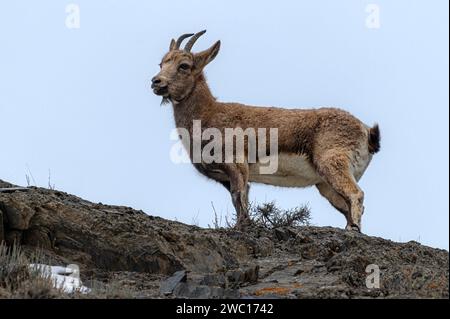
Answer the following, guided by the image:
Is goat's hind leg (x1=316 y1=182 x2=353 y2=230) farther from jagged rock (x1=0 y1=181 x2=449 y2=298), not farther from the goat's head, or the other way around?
the goat's head

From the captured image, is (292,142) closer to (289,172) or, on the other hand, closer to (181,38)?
(289,172)

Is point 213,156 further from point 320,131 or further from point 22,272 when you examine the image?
point 22,272

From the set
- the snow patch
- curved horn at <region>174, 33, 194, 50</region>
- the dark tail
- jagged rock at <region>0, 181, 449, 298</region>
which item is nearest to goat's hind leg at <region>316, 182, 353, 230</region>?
the dark tail

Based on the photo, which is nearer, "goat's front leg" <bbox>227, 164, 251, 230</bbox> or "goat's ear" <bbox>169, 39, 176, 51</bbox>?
"goat's front leg" <bbox>227, 164, 251, 230</bbox>

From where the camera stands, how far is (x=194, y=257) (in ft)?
37.7

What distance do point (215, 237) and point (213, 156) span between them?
2.82 meters

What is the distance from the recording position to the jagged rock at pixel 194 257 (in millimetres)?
10305

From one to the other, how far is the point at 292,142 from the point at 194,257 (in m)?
4.03

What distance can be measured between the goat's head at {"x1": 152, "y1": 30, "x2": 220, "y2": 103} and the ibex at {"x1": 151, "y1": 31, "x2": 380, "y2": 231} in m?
0.02

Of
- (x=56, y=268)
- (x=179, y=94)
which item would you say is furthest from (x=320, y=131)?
(x=56, y=268)

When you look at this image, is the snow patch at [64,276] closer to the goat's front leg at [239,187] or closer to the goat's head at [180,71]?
the goat's front leg at [239,187]

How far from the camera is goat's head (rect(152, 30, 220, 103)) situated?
15.8 m
